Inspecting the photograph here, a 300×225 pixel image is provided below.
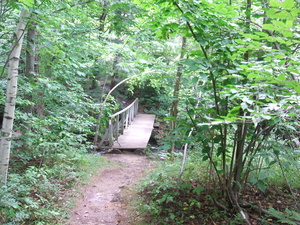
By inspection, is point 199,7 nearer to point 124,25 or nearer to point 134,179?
point 124,25

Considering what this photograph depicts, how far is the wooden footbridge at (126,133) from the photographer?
8387mm

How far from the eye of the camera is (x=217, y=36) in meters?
2.52

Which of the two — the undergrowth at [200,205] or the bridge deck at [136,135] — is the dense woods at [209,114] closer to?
the undergrowth at [200,205]

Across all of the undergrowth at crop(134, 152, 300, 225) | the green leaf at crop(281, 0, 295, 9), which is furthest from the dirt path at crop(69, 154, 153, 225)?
Result: the green leaf at crop(281, 0, 295, 9)

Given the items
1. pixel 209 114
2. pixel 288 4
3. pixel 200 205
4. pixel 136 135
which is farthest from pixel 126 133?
pixel 288 4

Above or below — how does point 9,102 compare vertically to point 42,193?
above

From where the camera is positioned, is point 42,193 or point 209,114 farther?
point 42,193

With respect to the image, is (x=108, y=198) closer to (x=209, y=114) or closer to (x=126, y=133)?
(x=209, y=114)

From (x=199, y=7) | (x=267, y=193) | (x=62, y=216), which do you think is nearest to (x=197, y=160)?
(x=267, y=193)

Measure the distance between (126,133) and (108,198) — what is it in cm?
579

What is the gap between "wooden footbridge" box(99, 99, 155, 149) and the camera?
8.39 m

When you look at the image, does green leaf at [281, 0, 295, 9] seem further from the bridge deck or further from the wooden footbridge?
the bridge deck

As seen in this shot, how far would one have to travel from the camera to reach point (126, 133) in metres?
10.1

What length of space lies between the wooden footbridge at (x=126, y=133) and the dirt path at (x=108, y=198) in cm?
178
